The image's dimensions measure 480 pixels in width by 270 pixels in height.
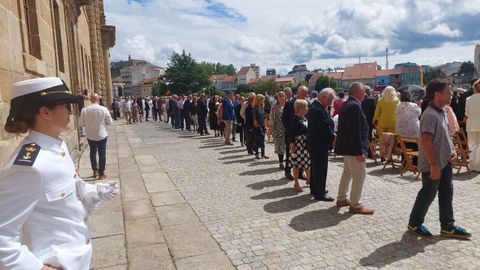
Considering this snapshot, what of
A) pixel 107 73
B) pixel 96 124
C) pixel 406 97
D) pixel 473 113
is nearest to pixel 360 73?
pixel 107 73

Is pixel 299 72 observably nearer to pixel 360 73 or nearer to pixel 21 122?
pixel 360 73

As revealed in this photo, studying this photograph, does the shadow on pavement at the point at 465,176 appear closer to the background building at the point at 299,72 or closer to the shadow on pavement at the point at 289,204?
the shadow on pavement at the point at 289,204

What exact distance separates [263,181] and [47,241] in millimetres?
5947

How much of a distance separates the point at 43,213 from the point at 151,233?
3142 mm

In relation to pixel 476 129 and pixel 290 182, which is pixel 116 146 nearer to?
pixel 290 182

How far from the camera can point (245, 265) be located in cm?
379

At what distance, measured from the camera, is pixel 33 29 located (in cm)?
733

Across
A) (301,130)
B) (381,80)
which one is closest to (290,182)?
(301,130)

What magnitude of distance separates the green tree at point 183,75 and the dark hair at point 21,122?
80.0 m

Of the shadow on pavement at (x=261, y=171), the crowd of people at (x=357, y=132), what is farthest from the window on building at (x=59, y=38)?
the shadow on pavement at (x=261, y=171)

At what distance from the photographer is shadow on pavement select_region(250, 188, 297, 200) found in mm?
6275

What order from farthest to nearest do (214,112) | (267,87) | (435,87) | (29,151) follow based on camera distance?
(267,87)
(214,112)
(435,87)
(29,151)

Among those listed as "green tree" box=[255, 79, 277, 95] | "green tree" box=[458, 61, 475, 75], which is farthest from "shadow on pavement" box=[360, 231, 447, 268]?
"green tree" box=[458, 61, 475, 75]

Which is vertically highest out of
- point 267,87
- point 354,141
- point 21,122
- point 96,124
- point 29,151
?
point 267,87
